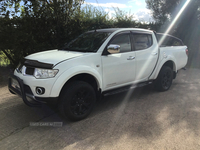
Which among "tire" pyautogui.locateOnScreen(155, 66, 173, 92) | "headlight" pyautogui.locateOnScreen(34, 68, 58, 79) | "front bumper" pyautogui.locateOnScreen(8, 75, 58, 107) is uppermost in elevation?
"headlight" pyautogui.locateOnScreen(34, 68, 58, 79)

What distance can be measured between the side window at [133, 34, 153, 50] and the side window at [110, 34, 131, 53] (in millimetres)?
227

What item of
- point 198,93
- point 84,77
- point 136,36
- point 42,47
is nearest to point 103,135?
point 84,77

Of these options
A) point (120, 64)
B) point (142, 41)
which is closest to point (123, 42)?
point (120, 64)

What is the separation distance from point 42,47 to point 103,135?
436cm

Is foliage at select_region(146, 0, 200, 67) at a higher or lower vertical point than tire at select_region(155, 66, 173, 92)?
higher

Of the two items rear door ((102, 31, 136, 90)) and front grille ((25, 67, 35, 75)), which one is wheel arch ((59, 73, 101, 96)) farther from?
front grille ((25, 67, 35, 75))

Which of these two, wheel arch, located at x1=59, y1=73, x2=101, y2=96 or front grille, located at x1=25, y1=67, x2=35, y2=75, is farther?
wheel arch, located at x1=59, y1=73, x2=101, y2=96

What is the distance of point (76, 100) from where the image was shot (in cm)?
309

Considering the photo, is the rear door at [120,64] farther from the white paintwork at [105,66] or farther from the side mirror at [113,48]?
the side mirror at [113,48]

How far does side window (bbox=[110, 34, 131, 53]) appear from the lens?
3.72 metres

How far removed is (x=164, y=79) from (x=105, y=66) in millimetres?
2217

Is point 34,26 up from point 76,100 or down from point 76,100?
up

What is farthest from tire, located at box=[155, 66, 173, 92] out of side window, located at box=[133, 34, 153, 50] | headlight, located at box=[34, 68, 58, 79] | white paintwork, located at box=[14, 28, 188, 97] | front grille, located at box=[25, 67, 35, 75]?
front grille, located at box=[25, 67, 35, 75]

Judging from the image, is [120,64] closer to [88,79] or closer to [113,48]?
[113,48]
